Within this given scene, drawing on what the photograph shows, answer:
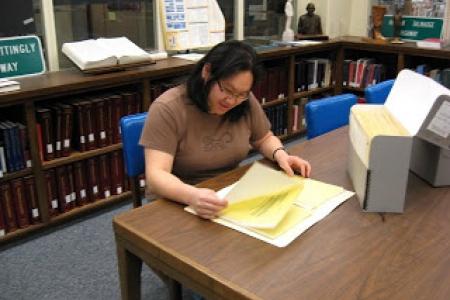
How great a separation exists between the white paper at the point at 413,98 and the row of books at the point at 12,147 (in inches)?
72.1

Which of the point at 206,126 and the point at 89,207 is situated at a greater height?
the point at 206,126

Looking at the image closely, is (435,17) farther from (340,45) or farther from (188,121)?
(188,121)

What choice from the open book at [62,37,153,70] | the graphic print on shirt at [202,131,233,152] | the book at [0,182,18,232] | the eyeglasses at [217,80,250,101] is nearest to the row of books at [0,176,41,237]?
the book at [0,182,18,232]

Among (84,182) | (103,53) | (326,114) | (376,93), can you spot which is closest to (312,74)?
(376,93)

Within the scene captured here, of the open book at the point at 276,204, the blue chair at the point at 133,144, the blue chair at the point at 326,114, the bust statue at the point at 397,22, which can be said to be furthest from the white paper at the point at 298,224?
the bust statue at the point at 397,22

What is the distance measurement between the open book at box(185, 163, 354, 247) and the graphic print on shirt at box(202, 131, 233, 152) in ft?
0.71

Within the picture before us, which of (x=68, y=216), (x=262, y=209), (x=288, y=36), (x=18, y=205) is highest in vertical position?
(x=288, y=36)

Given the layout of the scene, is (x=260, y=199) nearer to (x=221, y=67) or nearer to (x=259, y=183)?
(x=259, y=183)

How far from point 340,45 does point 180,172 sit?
9.97ft

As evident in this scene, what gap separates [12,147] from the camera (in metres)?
2.48

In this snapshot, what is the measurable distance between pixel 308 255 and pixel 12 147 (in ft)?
6.21

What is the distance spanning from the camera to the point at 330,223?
1286mm

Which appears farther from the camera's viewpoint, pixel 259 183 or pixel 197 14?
pixel 197 14

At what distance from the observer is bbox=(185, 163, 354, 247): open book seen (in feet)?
4.00
